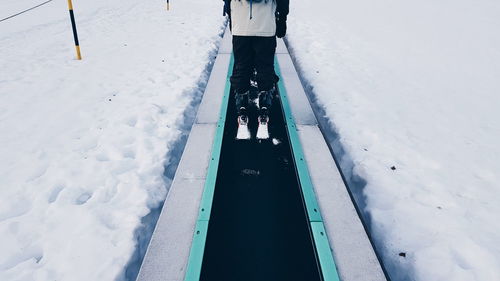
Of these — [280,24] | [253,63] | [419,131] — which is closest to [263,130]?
[253,63]

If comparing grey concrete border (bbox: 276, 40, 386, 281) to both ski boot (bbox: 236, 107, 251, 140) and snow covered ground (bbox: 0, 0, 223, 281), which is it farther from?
snow covered ground (bbox: 0, 0, 223, 281)

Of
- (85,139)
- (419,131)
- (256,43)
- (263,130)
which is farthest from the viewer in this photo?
(419,131)

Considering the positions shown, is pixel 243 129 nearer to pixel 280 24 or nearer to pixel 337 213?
pixel 280 24

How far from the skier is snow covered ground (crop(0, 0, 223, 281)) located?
3.16ft

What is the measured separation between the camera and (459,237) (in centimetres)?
254

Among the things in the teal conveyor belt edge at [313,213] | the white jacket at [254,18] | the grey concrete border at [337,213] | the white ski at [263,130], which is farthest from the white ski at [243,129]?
the white jacket at [254,18]

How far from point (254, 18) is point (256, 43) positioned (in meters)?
0.30

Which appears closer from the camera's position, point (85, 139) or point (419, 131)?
point (85, 139)

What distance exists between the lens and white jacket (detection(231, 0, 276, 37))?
3.40 m

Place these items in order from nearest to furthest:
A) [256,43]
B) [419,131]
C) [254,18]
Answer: [254,18], [256,43], [419,131]

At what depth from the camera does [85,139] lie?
149 inches

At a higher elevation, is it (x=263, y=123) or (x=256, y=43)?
(x=256, y=43)

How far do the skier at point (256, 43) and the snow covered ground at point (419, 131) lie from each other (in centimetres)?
110

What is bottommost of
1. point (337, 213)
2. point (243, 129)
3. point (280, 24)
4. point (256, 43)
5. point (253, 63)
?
point (337, 213)
